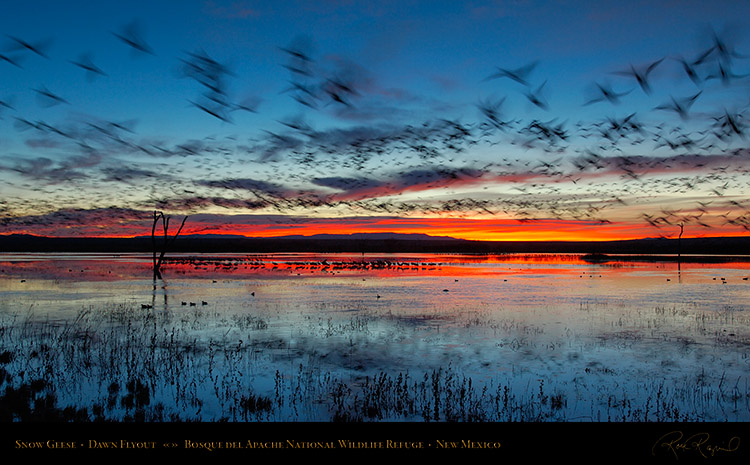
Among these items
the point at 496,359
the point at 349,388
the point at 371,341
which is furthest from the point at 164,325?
the point at 496,359

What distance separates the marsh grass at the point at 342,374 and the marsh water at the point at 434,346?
0.06 metres

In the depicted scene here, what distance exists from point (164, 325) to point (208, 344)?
4244mm

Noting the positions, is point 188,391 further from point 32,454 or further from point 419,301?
point 419,301

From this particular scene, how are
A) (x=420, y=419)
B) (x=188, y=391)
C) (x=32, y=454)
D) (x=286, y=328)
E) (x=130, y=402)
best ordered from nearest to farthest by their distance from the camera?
(x=32, y=454), (x=420, y=419), (x=130, y=402), (x=188, y=391), (x=286, y=328)

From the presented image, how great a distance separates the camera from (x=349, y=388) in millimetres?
11281
